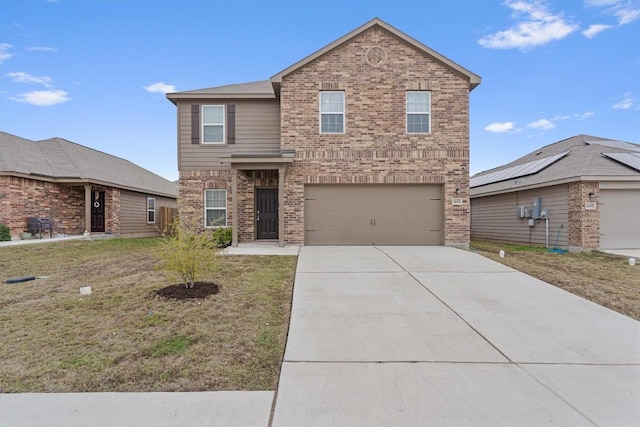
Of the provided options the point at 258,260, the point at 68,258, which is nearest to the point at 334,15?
the point at 258,260

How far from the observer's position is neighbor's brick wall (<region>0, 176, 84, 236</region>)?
13555mm

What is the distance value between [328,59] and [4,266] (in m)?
11.1

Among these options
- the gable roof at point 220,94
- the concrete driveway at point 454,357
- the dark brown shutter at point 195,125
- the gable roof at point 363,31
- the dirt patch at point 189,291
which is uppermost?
the gable roof at point 363,31

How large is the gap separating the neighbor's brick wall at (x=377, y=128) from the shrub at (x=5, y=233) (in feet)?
36.6

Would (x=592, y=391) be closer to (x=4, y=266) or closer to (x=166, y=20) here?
(x=4, y=266)

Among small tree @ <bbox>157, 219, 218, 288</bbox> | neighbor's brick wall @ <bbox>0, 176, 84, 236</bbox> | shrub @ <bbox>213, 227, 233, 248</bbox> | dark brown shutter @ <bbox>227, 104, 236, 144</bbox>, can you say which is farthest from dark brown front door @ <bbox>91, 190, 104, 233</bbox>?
small tree @ <bbox>157, 219, 218, 288</bbox>

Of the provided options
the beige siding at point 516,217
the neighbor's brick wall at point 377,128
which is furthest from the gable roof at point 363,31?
the beige siding at point 516,217

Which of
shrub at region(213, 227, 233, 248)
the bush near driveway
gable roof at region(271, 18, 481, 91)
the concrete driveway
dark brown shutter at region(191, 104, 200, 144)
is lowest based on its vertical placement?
the concrete driveway

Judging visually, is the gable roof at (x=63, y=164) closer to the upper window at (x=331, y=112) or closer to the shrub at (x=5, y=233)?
the shrub at (x=5, y=233)

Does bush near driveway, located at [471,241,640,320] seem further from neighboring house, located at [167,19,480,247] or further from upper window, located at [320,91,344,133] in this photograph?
upper window, located at [320,91,344,133]

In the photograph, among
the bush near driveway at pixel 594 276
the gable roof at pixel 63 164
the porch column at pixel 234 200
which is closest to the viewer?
the bush near driveway at pixel 594 276

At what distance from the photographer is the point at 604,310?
530 centimetres

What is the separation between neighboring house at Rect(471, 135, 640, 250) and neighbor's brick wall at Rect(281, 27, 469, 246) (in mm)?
4099

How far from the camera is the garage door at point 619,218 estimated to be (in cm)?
1212
